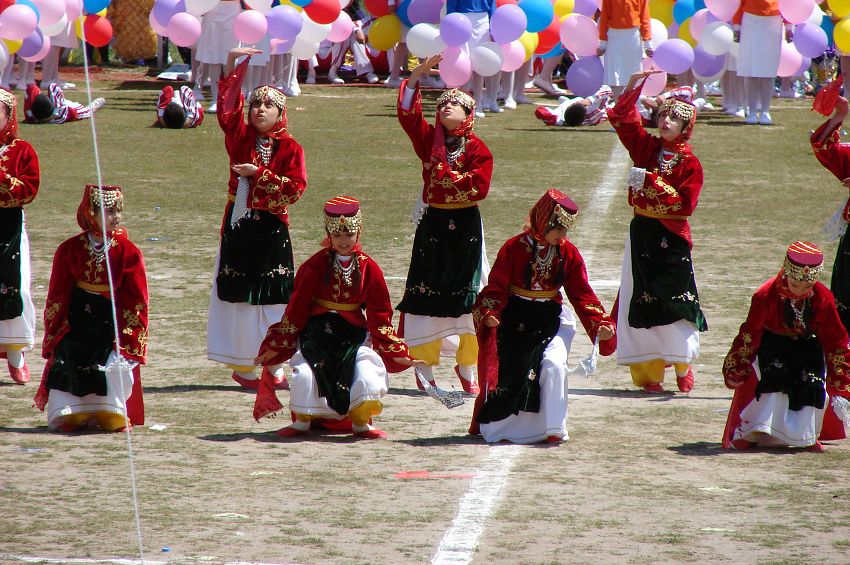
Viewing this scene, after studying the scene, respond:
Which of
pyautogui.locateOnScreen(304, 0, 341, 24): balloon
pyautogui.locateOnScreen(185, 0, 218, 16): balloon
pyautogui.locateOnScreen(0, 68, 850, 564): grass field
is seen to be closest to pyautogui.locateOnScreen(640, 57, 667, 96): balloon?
pyautogui.locateOnScreen(304, 0, 341, 24): balloon

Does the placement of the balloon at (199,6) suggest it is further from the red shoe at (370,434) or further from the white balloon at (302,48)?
the red shoe at (370,434)

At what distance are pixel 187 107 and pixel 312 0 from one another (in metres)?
2.37

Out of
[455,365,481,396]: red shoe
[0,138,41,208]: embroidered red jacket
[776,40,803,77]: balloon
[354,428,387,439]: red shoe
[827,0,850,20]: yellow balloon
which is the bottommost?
[455,365,481,396]: red shoe

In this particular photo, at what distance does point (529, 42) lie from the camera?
19.0 meters

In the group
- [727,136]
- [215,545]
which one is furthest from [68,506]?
[727,136]

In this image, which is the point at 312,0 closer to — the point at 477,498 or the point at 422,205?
the point at 422,205

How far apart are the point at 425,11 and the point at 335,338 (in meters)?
12.5

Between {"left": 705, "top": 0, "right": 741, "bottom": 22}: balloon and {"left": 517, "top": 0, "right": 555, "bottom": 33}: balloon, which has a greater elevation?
{"left": 705, "top": 0, "right": 741, "bottom": 22}: balloon

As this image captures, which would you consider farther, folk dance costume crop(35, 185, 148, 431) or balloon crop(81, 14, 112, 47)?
balloon crop(81, 14, 112, 47)

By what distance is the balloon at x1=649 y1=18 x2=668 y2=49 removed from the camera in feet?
60.5

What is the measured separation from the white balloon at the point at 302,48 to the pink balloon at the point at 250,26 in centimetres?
152

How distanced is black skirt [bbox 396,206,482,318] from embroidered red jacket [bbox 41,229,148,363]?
180 centimetres

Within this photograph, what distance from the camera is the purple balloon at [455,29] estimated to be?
1728cm

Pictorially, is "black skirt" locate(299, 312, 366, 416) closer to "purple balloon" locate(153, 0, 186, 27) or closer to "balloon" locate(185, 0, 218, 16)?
"balloon" locate(185, 0, 218, 16)
